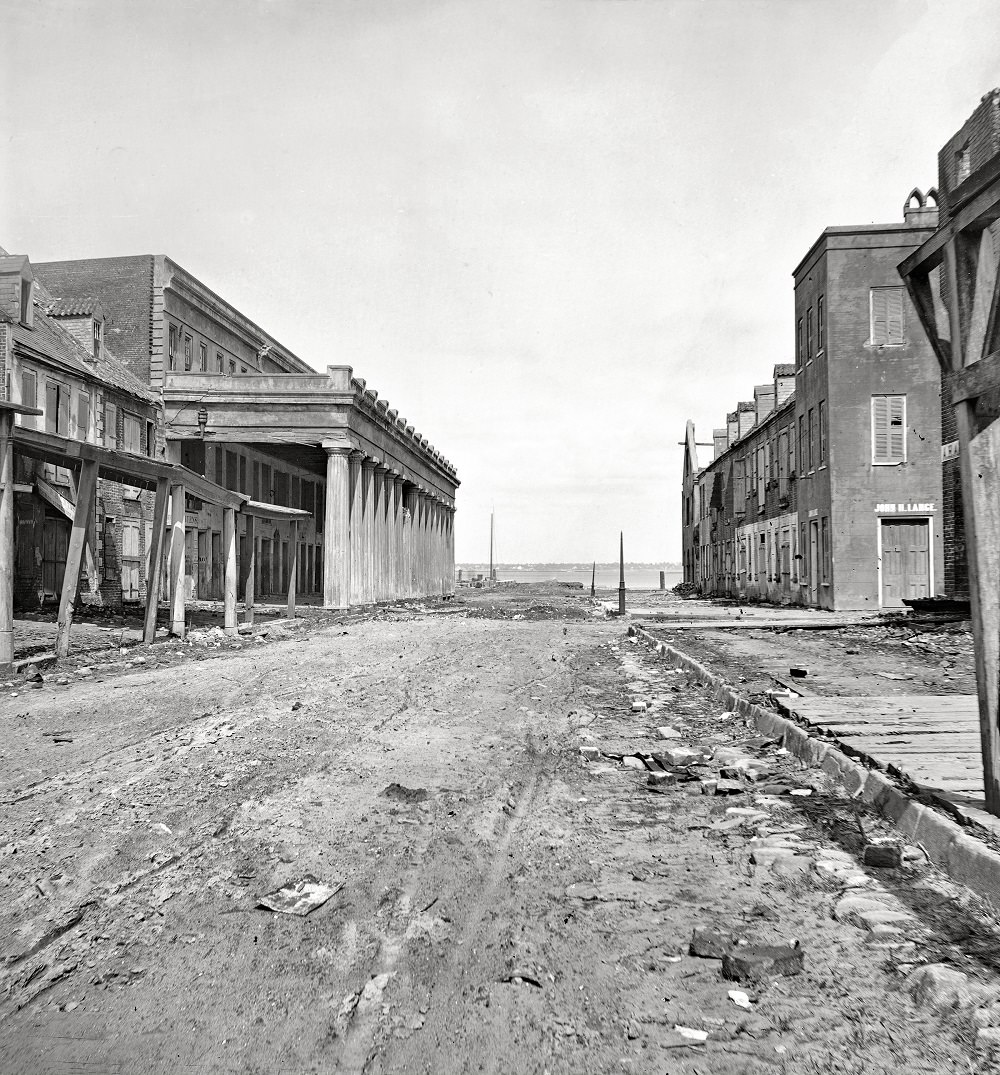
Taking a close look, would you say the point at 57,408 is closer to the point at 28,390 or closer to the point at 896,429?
the point at 28,390

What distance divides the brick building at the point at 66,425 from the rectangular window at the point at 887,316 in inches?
818

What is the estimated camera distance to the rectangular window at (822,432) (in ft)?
85.5

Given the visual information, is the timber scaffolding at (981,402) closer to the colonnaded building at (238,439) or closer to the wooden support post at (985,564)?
the wooden support post at (985,564)

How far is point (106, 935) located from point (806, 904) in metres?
2.84

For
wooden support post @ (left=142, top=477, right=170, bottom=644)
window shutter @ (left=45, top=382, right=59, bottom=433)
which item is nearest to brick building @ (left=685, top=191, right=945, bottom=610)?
wooden support post @ (left=142, top=477, right=170, bottom=644)

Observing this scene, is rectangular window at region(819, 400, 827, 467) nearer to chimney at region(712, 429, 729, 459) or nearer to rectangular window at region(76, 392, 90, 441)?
chimney at region(712, 429, 729, 459)

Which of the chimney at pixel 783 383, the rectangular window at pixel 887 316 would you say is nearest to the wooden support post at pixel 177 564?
the rectangular window at pixel 887 316

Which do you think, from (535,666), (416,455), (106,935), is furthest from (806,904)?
(416,455)

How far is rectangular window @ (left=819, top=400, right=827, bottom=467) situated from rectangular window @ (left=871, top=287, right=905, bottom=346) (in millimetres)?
2272

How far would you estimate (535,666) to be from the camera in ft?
43.8

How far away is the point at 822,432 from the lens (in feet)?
86.9

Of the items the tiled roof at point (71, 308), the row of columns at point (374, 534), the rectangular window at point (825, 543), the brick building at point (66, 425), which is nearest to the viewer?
the brick building at point (66, 425)

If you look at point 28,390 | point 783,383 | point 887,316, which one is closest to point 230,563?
point 28,390

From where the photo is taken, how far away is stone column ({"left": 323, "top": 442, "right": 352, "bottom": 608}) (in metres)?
27.1
